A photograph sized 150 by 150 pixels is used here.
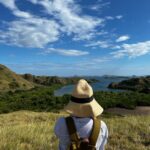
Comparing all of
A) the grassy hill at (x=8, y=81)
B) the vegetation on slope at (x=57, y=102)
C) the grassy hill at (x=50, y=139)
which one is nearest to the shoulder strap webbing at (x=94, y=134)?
the grassy hill at (x=50, y=139)

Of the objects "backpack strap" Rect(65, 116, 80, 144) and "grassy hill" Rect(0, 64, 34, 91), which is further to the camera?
"grassy hill" Rect(0, 64, 34, 91)

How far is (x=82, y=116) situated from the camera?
343 centimetres

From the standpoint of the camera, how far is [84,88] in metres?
3.38

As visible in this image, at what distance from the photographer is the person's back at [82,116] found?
335 cm

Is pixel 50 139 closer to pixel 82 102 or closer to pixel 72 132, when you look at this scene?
pixel 72 132

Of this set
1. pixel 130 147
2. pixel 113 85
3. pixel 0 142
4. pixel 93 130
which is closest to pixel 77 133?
pixel 93 130

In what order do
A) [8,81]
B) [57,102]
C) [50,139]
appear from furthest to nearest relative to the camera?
1. [8,81]
2. [57,102]
3. [50,139]

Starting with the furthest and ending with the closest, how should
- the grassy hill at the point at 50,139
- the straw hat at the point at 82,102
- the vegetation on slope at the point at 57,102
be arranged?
1. the vegetation on slope at the point at 57,102
2. the grassy hill at the point at 50,139
3. the straw hat at the point at 82,102

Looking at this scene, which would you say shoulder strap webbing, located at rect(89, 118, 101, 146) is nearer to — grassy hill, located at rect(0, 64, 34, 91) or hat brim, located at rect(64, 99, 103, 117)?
hat brim, located at rect(64, 99, 103, 117)

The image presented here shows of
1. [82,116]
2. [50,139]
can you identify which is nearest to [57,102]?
[50,139]

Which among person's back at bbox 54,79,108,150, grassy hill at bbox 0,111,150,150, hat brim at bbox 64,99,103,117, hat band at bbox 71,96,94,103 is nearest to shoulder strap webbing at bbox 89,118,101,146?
person's back at bbox 54,79,108,150

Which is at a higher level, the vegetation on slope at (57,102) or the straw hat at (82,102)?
the straw hat at (82,102)

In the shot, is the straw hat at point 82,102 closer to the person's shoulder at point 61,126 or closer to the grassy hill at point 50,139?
the person's shoulder at point 61,126

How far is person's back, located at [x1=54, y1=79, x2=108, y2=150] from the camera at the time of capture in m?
3.35
